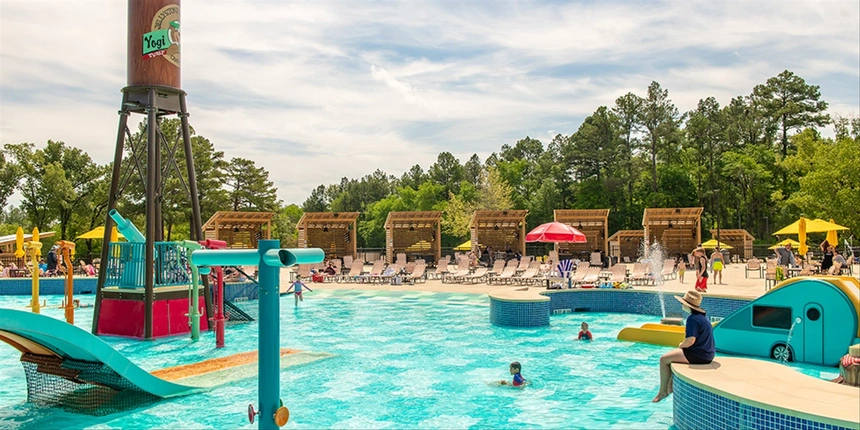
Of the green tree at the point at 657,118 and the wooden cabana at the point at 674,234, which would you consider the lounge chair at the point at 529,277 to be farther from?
the green tree at the point at 657,118

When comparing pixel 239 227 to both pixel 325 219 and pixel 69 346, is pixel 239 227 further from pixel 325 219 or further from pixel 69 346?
pixel 69 346

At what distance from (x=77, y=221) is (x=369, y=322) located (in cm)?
3702

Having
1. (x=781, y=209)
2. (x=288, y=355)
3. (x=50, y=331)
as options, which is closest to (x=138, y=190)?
(x=288, y=355)

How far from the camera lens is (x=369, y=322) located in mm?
15219

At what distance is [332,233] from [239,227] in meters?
4.93

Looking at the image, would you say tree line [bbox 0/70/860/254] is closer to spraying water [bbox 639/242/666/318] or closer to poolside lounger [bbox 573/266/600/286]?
spraying water [bbox 639/242/666/318]

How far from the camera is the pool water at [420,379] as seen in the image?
743 cm

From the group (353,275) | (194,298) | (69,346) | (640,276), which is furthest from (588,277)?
(69,346)

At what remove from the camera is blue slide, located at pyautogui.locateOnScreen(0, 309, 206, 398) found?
21.3 ft

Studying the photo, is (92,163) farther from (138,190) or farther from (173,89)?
(173,89)

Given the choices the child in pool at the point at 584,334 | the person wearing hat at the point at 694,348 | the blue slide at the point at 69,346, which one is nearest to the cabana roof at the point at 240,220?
the child in pool at the point at 584,334

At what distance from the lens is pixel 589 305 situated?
16922 mm

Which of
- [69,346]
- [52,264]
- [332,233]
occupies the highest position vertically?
[332,233]

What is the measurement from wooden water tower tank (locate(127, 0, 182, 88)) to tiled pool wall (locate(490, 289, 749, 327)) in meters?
8.56
